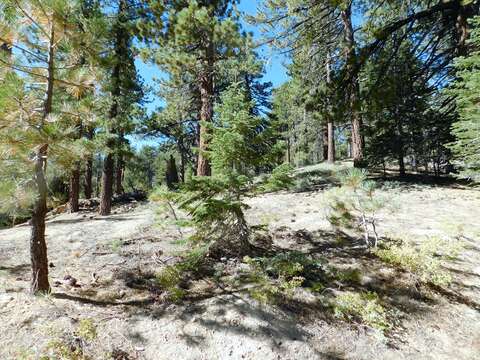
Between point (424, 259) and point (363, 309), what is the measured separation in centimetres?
153

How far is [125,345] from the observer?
313 cm

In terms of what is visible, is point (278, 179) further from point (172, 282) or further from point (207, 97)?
point (207, 97)

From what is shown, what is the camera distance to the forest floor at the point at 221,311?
10.4 feet

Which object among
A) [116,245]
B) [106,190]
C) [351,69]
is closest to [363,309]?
[116,245]

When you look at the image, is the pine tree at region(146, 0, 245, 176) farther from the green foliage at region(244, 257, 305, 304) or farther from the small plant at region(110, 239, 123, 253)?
the green foliage at region(244, 257, 305, 304)

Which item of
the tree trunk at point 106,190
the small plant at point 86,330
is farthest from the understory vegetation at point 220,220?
the tree trunk at point 106,190

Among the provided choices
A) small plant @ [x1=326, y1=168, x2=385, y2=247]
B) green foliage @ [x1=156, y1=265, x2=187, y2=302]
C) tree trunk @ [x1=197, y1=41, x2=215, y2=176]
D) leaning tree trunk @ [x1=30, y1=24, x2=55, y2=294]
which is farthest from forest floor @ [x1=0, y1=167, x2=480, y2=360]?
tree trunk @ [x1=197, y1=41, x2=215, y2=176]

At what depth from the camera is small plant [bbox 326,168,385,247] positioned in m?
5.20

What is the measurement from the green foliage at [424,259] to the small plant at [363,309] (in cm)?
97

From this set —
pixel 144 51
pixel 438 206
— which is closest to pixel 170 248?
pixel 144 51

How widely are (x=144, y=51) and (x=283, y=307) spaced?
8.00 meters

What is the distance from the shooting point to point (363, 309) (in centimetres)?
382

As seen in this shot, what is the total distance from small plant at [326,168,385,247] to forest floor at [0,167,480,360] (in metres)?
0.42

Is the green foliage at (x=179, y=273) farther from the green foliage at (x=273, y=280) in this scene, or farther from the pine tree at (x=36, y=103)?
the pine tree at (x=36, y=103)
